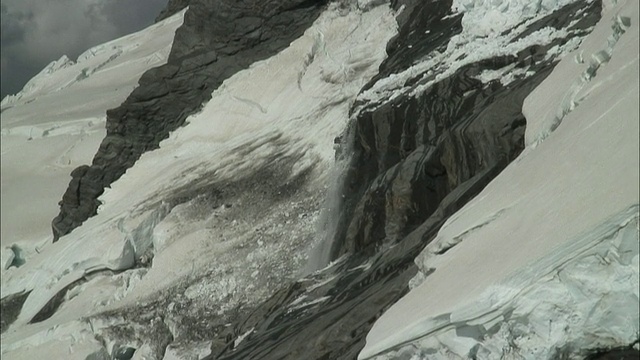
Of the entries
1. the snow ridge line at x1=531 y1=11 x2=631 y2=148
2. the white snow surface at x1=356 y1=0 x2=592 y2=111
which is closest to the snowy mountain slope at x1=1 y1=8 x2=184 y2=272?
the white snow surface at x1=356 y1=0 x2=592 y2=111

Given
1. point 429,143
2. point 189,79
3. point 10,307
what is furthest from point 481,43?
point 10,307

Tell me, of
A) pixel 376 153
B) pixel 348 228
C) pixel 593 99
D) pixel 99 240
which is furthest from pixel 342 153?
pixel 593 99

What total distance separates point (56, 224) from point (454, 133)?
64.6 ft

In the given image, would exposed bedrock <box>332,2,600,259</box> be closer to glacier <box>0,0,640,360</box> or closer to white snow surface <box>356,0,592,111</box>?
glacier <box>0,0,640,360</box>

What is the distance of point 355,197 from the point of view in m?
19.7

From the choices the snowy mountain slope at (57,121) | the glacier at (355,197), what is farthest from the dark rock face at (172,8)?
the glacier at (355,197)

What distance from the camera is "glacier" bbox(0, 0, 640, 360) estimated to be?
8805 millimetres

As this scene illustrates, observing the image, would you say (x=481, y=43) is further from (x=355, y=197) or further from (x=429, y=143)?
(x=355, y=197)

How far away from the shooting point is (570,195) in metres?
9.27

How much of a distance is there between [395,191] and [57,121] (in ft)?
106

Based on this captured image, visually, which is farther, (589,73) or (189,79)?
(189,79)

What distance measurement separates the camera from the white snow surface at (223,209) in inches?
869

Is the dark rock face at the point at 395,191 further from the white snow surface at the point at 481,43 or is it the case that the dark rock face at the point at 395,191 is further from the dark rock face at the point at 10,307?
the dark rock face at the point at 10,307

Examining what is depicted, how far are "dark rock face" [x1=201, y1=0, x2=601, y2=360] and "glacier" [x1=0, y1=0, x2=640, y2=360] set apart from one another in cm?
6
